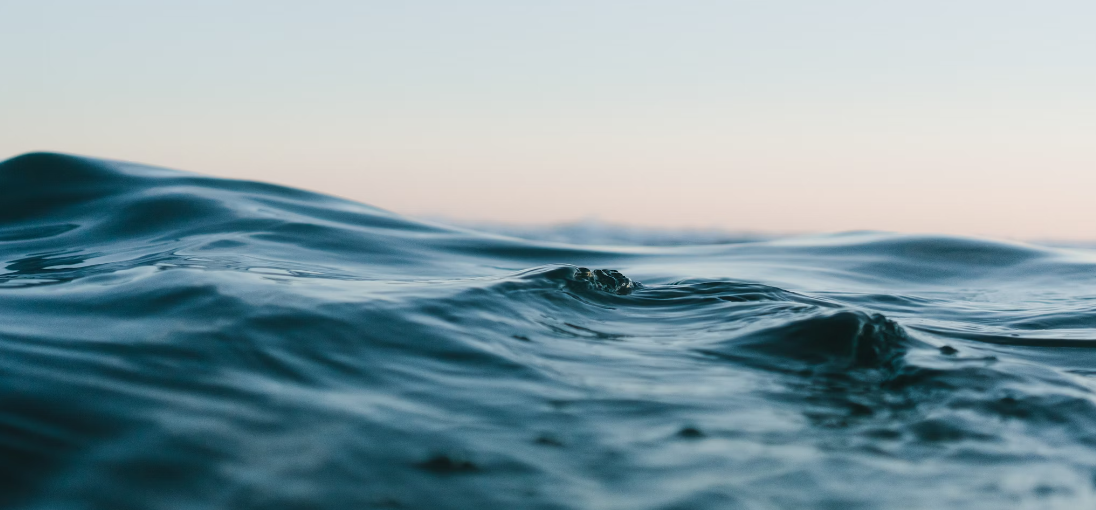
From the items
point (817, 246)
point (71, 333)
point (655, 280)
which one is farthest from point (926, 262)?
point (71, 333)

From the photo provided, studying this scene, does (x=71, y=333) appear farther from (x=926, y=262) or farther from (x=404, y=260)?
(x=926, y=262)

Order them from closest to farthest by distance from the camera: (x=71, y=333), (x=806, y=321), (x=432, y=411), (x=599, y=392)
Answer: (x=432, y=411), (x=599, y=392), (x=71, y=333), (x=806, y=321)

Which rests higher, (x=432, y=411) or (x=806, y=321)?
(x=806, y=321)

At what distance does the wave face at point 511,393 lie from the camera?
1.83m

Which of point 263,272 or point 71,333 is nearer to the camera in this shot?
point 71,333

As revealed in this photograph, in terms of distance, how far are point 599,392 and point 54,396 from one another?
1578 millimetres

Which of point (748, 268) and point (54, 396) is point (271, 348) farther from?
point (748, 268)

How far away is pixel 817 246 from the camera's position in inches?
343

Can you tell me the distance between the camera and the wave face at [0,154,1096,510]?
6.00 feet

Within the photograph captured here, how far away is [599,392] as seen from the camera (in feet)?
8.38

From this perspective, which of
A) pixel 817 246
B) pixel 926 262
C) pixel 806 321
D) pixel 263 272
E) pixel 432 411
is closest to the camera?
pixel 432 411

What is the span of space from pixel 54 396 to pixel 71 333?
76 centimetres

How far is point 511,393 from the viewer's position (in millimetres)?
2500

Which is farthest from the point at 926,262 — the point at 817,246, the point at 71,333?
the point at 71,333
